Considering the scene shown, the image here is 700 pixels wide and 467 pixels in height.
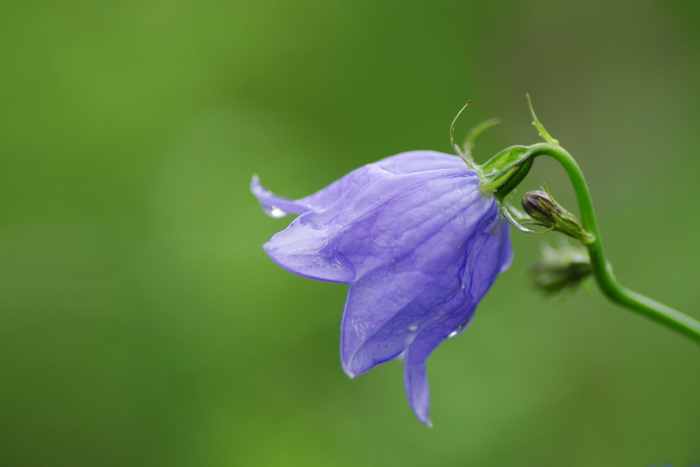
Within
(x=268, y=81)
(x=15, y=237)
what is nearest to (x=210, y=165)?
(x=268, y=81)

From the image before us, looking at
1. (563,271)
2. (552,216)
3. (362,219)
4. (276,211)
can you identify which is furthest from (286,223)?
(552,216)

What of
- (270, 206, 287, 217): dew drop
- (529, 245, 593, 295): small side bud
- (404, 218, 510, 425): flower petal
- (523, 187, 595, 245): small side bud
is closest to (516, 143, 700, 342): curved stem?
(523, 187, 595, 245): small side bud

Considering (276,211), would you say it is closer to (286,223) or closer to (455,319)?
(455,319)

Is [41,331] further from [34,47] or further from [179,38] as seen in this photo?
[179,38]

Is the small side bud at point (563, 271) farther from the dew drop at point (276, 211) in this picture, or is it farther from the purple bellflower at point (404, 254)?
the dew drop at point (276, 211)

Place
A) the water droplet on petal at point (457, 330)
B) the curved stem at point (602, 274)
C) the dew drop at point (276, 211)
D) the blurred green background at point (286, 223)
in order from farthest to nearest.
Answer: the blurred green background at point (286, 223), the dew drop at point (276, 211), the water droplet on petal at point (457, 330), the curved stem at point (602, 274)

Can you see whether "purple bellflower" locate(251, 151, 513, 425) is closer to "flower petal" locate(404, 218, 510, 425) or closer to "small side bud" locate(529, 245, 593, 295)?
"flower petal" locate(404, 218, 510, 425)

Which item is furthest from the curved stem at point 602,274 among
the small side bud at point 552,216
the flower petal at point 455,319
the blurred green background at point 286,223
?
the blurred green background at point 286,223

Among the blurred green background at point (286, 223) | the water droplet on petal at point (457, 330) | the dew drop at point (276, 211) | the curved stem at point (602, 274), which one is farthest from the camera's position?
the blurred green background at point (286, 223)
